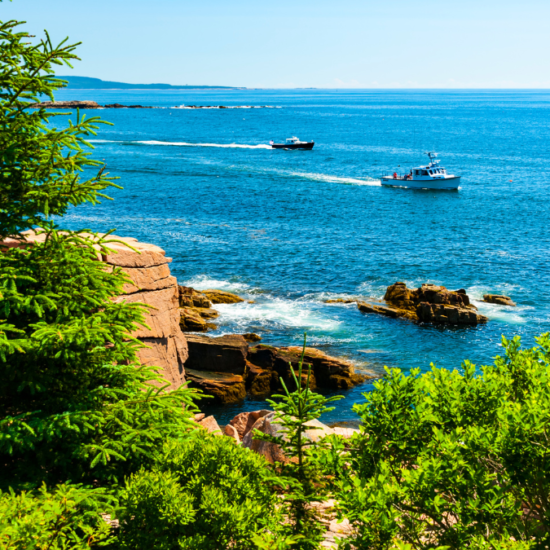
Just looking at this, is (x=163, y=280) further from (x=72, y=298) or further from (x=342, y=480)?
(x=342, y=480)

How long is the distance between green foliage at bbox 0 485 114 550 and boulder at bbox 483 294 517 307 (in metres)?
38.4

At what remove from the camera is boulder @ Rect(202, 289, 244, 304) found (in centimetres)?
4266

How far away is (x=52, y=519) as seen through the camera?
8328mm

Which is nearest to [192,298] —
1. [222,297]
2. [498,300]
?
[222,297]

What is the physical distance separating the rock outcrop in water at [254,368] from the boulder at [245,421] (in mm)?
9446

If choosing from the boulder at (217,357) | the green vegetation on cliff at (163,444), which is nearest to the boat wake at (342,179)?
the boulder at (217,357)

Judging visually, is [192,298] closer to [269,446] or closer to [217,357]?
[217,357]

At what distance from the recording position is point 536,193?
8138 cm

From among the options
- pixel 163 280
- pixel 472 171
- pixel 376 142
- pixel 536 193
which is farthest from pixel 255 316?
pixel 376 142

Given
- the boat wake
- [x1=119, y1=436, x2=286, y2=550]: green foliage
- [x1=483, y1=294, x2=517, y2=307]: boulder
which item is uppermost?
the boat wake

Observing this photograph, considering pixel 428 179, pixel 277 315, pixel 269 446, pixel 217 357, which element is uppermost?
pixel 428 179

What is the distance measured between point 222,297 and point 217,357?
11200 mm

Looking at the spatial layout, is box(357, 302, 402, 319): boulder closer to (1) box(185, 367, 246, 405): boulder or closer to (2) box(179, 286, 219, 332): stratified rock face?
(2) box(179, 286, 219, 332): stratified rock face

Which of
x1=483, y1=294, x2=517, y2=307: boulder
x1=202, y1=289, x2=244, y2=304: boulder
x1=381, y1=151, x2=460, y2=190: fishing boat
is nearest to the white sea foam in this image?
x1=202, y1=289, x2=244, y2=304: boulder
